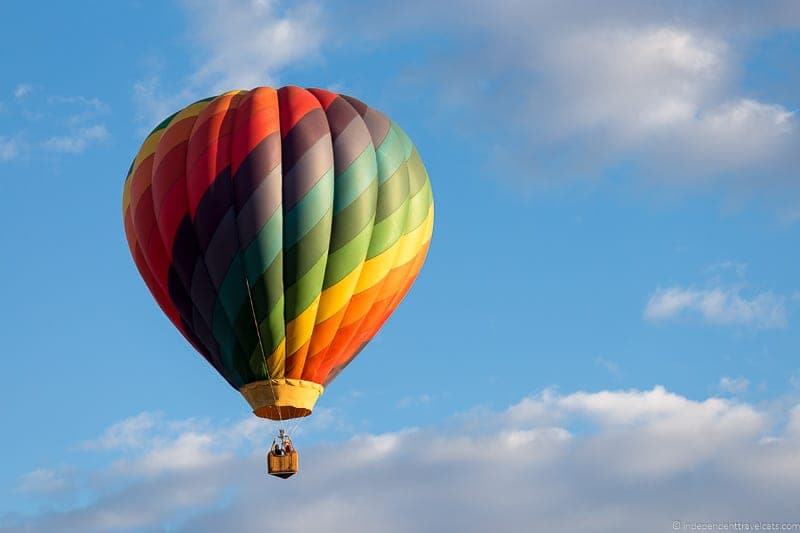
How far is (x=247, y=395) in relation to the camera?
177 ft

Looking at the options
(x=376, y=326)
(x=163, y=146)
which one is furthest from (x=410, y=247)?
(x=163, y=146)

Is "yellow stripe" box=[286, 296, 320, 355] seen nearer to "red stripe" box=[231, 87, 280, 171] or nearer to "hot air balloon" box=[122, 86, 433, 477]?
"hot air balloon" box=[122, 86, 433, 477]

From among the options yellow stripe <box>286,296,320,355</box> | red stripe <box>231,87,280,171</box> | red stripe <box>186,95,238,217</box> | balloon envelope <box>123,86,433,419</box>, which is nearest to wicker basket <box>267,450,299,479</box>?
balloon envelope <box>123,86,433,419</box>

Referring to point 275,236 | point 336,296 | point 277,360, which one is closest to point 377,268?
point 336,296

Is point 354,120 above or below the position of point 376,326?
above

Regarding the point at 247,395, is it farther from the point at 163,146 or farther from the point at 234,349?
the point at 163,146

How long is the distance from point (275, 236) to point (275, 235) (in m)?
0.02

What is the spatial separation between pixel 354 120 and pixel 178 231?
162 inches

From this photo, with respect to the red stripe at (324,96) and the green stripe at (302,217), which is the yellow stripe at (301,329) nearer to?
the green stripe at (302,217)

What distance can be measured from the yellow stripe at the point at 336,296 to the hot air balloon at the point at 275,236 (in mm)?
27

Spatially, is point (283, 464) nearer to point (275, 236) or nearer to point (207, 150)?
point (275, 236)

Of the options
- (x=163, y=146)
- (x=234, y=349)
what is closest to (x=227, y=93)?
(x=163, y=146)

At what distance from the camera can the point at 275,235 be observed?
174 feet

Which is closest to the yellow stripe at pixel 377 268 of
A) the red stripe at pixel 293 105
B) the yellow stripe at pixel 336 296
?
the yellow stripe at pixel 336 296
